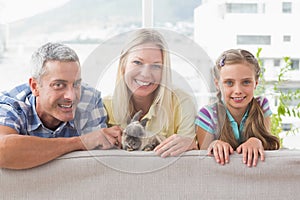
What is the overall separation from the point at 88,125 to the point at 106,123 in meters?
0.05

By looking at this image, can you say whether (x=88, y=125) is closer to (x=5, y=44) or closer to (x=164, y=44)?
(x=164, y=44)

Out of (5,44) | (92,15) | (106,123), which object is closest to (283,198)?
(106,123)

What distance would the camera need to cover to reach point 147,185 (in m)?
1.38

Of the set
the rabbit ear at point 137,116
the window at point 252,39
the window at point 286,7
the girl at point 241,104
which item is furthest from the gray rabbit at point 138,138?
the window at point 286,7

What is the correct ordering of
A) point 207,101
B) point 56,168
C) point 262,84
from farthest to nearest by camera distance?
point 262,84 → point 207,101 → point 56,168

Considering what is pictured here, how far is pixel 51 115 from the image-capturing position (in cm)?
166

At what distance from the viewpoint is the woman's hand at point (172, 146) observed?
1386 millimetres

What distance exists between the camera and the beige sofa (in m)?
1.37

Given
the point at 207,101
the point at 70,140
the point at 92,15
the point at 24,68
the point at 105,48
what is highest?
the point at 92,15

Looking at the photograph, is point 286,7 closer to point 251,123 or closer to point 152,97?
point 251,123

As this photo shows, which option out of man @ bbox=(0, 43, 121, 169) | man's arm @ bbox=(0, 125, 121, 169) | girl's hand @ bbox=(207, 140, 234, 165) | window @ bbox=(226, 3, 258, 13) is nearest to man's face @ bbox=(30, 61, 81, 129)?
man @ bbox=(0, 43, 121, 169)

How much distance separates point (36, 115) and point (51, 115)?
0.04 m

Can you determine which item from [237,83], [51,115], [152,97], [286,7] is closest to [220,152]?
[152,97]

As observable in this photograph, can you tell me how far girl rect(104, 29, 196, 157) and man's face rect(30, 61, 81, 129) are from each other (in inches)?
6.5
